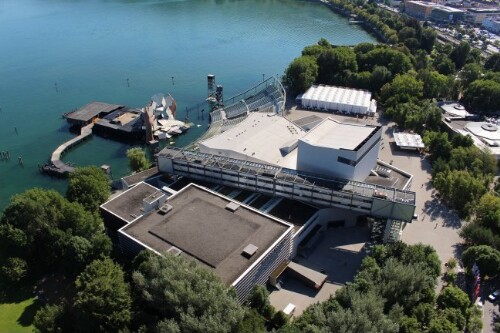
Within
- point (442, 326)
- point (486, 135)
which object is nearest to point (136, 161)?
point (442, 326)

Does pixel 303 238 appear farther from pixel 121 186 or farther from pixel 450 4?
pixel 450 4

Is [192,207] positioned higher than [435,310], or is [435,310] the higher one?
[192,207]

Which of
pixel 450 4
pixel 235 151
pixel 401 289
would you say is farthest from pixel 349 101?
pixel 450 4

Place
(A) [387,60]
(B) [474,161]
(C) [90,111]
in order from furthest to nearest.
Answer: (A) [387,60]
(C) [90,111]
(B) [474,161]

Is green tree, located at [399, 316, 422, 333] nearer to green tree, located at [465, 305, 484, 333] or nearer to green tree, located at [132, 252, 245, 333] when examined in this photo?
green tree, located at [465, 305, 484, 333]

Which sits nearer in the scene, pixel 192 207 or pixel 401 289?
pixel 401 289

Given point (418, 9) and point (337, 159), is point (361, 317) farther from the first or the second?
point (418, 9)
